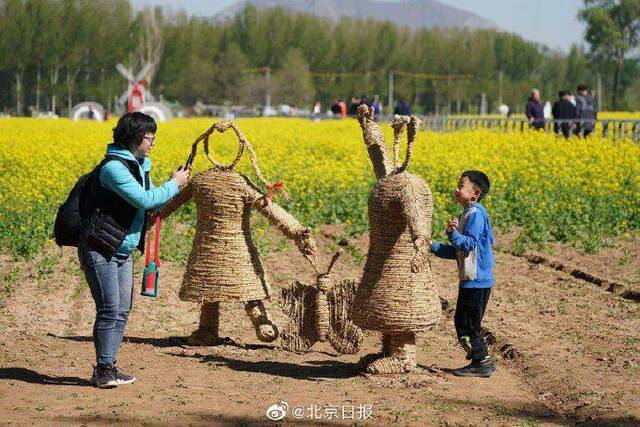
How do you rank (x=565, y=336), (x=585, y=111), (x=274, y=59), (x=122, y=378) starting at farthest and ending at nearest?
(x=274, y=59) → (x=585, y=111) → (x=565, y=336) → (x=122, y=378)

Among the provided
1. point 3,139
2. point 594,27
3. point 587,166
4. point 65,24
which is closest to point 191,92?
point 65,24

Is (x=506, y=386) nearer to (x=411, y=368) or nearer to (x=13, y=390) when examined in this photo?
(x=411, y=368)

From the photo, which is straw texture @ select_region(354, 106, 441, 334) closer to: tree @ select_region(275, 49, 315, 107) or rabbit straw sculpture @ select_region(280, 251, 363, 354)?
rabbit straw sculpture @ select_region(280, 251, 363, 354)

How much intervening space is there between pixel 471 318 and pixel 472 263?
0.30 meters

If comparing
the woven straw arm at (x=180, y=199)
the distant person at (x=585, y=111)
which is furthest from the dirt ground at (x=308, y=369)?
the distant person at (x=585, y=111)

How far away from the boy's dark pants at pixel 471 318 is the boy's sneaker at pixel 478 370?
0.10 ft

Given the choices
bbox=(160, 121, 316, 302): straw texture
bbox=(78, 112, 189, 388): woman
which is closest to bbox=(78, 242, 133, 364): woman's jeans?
bbox=(78, 112, 189, 388): woman

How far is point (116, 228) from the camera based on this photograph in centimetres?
590

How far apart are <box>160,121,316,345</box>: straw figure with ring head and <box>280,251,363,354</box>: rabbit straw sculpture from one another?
7.8 inches

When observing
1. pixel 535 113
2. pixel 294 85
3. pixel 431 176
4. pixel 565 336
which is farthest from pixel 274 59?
pixel 565 336

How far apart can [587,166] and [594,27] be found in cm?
5581

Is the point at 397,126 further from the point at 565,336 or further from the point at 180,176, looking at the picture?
the point at 565,336

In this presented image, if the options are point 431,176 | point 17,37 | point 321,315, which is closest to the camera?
point 321,315

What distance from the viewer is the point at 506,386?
637 centimetres
